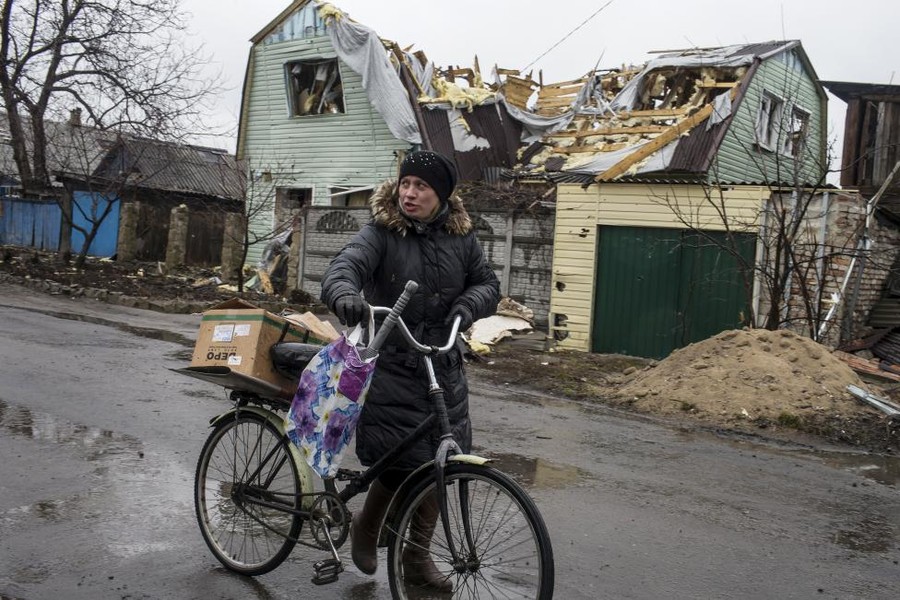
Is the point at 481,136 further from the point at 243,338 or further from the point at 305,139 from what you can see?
the point at 243,338

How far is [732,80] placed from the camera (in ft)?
59.0

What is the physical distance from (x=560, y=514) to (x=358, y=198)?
17376 mm

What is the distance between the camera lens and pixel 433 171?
3568mm

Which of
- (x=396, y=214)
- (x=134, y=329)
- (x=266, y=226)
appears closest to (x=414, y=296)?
(x=396, y=214)

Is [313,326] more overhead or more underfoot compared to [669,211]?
more underfoot

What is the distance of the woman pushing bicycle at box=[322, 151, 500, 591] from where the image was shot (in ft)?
11.2

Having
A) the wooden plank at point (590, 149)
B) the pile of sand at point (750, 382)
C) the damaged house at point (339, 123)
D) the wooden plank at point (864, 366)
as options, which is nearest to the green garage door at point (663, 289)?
the wooden plank at point (864, 366)

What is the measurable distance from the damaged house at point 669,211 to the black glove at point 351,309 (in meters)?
9.56

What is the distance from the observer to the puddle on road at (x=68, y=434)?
586cm

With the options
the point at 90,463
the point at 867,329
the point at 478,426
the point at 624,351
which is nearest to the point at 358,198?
the point at 624,351

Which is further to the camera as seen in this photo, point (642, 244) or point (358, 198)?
point (358, 198)

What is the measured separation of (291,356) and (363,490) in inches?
26.2

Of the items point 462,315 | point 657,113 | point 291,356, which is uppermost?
point 657,113

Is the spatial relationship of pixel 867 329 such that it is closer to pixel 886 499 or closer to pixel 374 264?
pixel 886 499
